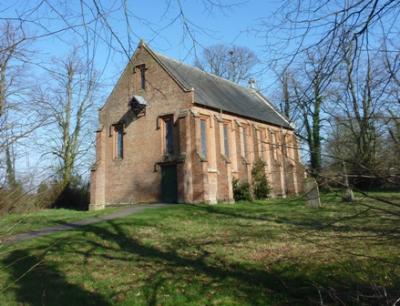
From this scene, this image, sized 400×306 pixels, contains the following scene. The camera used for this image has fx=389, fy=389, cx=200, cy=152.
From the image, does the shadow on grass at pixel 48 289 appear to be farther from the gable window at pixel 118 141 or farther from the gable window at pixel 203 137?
the gable window at pixel 118 141

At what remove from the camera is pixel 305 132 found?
13.2 ft

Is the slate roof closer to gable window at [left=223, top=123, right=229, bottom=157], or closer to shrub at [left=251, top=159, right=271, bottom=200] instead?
gable window at [left=223, top=123, right=229, bottom=157]

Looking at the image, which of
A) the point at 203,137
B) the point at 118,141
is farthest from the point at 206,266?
the point at 118,141

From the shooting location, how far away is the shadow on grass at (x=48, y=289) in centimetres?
858

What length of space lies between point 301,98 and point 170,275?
6.41 meters

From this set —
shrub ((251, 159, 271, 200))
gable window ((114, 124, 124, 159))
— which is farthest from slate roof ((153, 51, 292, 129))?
gable window ((114, 124, 124, 159))

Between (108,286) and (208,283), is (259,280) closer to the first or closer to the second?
(208,283)

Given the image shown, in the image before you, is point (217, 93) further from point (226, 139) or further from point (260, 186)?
point (260, 186)

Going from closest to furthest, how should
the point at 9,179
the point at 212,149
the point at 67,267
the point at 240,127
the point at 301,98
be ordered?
the point at 9,179 < the point at 301,98 < the point at 67,267 < the point at 212,149 < the point at 240,127

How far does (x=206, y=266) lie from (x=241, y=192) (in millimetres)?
18816

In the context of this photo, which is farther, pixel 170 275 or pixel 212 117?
pixel 212 117

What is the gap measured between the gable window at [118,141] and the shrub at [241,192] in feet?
29.9

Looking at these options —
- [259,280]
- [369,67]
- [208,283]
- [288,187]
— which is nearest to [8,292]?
[208,283]

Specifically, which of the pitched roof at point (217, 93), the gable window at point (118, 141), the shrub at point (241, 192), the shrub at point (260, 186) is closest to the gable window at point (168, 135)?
the pitched roof at point (217, 93)
